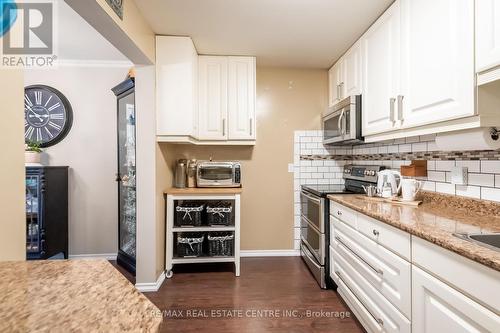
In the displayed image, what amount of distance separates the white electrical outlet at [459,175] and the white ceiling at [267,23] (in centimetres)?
129

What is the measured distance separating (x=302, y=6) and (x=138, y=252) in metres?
2.51

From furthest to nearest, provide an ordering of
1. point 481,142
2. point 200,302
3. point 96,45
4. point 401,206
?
1. point 96,45
2. point 200,302
3. point 401,206
4. point 481,142

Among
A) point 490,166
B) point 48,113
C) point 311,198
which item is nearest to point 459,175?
point 490,166

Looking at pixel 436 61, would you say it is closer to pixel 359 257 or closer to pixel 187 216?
pixel 359 257

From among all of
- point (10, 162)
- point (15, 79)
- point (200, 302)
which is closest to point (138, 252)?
point (200, 302)

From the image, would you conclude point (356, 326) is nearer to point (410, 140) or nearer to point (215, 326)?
point (215, 326)

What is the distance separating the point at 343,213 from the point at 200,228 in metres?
1.43

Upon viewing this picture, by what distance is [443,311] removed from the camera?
105 centimetres

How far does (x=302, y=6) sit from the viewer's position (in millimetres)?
1962

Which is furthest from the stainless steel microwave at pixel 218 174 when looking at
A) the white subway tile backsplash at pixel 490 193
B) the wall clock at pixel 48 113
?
the white subway tile backsplash at pixel 490 193

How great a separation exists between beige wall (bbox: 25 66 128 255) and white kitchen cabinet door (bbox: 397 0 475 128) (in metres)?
2.99

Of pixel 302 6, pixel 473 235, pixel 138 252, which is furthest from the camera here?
pixel 138 252

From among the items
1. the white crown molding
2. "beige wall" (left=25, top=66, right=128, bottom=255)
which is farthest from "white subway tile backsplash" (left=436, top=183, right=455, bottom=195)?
the white crown molding

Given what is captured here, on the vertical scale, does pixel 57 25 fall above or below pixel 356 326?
above
